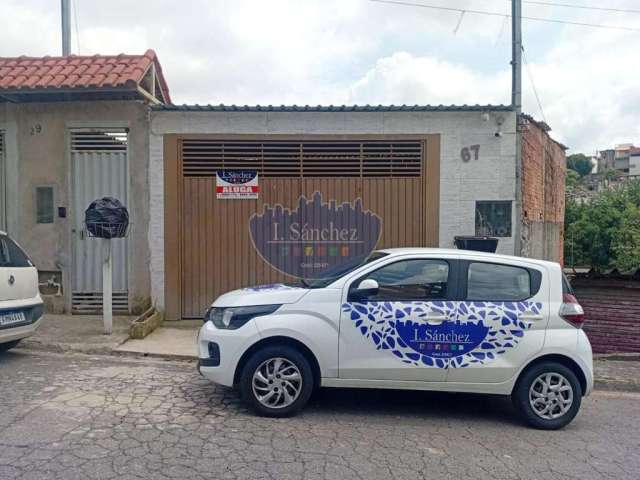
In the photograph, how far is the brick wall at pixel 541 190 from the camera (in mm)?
10086

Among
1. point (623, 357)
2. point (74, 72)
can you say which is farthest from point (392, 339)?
point (74, 72)

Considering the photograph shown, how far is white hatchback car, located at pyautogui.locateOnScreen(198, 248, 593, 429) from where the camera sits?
5375mm

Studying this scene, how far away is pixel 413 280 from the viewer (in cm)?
560

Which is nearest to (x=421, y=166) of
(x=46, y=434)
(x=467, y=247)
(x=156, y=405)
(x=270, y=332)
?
(x=467, y=247)

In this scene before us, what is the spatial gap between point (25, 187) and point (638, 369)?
953 cm

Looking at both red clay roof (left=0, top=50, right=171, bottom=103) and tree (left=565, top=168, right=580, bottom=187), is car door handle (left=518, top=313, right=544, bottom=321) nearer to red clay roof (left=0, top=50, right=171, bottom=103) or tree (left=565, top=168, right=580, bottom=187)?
red clay roof (left=0, top=50, right=171, bottom=103)

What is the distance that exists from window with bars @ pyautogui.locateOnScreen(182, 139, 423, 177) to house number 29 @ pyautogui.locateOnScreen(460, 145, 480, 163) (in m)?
0.68

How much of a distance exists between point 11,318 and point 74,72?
176 inches

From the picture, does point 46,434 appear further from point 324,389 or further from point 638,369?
point 638,369

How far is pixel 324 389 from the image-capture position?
6441mm

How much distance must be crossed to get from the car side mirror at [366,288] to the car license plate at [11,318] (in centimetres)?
413

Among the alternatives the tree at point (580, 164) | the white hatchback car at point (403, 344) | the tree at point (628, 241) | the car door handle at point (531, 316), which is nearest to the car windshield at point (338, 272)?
the white hatchback car at point (403, 344)

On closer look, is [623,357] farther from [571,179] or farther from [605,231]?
[571,179]

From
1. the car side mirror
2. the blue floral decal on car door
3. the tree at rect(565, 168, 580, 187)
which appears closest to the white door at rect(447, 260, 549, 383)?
the blue floral decal on car door
